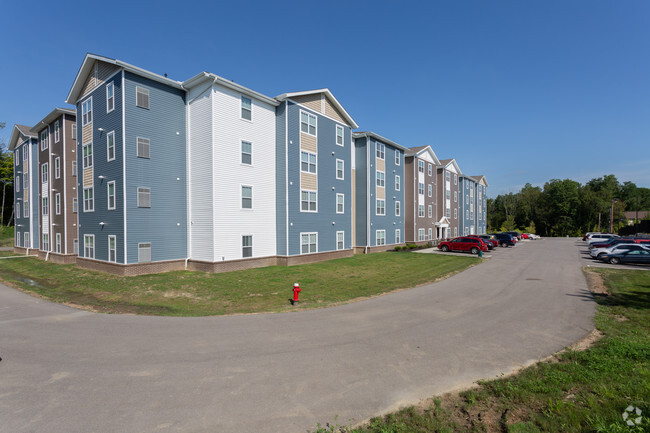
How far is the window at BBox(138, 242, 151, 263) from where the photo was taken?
19.0 metres

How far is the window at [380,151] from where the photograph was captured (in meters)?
32.6

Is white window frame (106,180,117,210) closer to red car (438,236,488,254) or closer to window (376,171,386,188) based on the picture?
window (376,171,386,188)

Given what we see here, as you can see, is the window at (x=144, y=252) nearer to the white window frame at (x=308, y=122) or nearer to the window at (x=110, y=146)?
the window at (x=110, y=146)

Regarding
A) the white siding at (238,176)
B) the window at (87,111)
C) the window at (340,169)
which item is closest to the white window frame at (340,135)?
the window at (340,169)

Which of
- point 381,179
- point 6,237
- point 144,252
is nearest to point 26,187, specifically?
point 6,237

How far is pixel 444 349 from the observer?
24.5 ft

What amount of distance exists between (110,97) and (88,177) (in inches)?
250

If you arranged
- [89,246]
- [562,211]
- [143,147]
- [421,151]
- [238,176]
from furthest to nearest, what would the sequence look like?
[562,211]
[421,151]
[89,246]
[238,176]
[143,147]

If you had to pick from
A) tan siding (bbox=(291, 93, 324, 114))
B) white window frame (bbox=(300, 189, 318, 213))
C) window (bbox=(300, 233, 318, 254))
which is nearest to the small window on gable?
tan siding (bbox=(291, 93, 324, 114))

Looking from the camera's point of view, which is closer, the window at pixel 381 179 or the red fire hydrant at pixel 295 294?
the red fire hydrant at pixel 295 294

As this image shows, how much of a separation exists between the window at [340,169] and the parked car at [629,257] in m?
23.7

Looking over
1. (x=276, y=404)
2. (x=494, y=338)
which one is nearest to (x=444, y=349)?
(x=494, y=338)

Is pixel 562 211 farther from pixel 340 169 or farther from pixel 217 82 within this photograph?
pixel 217 82

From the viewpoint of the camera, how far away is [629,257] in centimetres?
2503
